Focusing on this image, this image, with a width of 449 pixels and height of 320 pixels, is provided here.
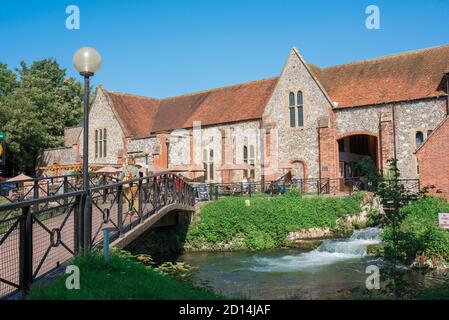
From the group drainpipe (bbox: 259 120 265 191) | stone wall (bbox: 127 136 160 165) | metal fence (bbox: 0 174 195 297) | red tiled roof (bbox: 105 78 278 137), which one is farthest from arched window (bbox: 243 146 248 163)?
metal fence (bbox: 0 174 195 297)

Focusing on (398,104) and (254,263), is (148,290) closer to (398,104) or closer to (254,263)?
(254,263)

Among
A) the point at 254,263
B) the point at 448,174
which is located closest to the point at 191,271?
the point at 254,263

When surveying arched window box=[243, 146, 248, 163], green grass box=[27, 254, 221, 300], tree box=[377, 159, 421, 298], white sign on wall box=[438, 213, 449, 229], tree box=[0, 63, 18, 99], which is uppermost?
tree box=[0, 63, 18, 99]

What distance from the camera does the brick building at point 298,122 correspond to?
25.0 metres

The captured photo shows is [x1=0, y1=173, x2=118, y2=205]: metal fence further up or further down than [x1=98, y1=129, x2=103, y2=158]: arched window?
further down

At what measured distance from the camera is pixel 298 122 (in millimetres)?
29047

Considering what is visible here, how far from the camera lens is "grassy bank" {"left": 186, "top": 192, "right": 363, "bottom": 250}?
2073 cm

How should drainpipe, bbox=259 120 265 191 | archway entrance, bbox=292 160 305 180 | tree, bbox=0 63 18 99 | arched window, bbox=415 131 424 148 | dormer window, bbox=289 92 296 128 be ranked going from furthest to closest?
1. tree, bbox=0 63 18 99
2. drainpipe, bbox=259 120 265 191
3. dormer window, bbox=289 92 296 128
4. archway entrance, bbox=292 160 305 180
5. arched window, bbox=415 131 424 148

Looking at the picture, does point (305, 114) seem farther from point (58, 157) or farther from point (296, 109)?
point (58, 157)

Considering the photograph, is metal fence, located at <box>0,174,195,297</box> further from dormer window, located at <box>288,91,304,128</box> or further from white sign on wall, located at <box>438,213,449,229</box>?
dormer window, located at <box>288,91,304,128</box>

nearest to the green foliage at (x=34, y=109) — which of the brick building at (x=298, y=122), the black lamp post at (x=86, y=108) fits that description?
the brick building at (x=298, y=122)

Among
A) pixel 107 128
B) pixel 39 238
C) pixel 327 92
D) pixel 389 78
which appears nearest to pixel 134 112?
pixel 107 128

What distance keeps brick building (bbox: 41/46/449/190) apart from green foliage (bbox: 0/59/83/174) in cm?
545

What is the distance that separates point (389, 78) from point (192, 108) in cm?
1535
